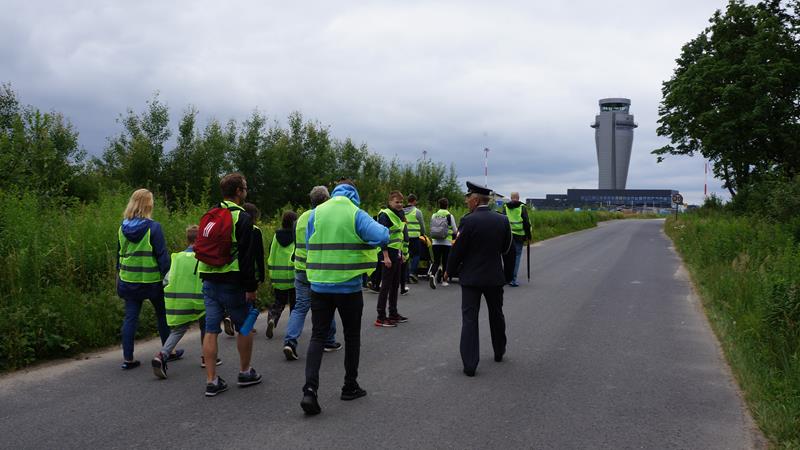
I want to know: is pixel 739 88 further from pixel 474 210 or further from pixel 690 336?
pixel 474 210

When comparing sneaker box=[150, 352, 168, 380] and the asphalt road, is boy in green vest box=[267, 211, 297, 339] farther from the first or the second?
sneaker box=[150, 352, 168, 380]

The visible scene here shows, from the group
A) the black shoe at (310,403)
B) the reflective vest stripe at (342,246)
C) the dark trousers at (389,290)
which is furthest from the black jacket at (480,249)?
the dark trousers at (389,290)

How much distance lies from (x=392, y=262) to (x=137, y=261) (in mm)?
3926

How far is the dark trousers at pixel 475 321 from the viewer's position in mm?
5895

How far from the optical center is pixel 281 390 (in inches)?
210

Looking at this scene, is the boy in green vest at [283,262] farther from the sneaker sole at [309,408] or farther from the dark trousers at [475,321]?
the sneaker sole at [309,408]

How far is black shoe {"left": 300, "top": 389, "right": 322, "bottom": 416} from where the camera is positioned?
460 cm

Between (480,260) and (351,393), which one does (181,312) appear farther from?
(480,260)

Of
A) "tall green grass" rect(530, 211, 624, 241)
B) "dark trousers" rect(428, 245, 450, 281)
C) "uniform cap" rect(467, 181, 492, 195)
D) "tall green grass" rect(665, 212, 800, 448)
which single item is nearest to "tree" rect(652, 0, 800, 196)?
"tall green grass" rect(530, 211, 624, 241)

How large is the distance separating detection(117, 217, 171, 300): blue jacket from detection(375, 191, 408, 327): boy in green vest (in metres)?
2.72

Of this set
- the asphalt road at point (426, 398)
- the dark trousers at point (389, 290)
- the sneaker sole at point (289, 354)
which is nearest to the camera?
the asphalt road at point (426, 398)

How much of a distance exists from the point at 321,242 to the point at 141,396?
2187 mm

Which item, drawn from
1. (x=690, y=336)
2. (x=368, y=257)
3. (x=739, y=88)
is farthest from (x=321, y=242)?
(x=739, y=88)

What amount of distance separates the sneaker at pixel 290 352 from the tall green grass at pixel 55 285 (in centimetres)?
246
